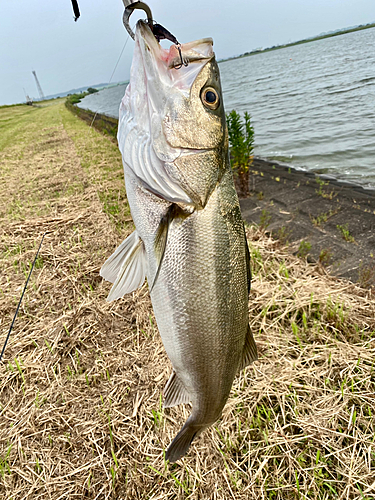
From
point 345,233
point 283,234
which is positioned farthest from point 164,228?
point 345,233

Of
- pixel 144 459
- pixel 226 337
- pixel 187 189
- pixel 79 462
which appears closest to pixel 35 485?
pixel 79 462

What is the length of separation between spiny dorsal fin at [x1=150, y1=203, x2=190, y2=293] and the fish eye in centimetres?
48

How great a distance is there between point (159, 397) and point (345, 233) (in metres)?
3.67

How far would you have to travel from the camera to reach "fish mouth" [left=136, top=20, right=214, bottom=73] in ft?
4.07

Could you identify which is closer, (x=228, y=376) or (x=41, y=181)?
(x=228, y=376)

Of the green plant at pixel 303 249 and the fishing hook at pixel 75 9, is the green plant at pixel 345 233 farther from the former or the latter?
the fishing hook at pixel 75 9

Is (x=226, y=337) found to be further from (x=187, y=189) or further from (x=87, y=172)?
(x=87, y=172)

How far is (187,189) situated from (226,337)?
0.70m

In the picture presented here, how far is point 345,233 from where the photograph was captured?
4.77m

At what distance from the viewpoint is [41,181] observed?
27.9 ft

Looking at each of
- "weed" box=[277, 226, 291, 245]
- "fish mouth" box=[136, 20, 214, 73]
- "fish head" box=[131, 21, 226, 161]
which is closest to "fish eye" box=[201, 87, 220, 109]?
"fish head" box=[131, 21, 226, 161]

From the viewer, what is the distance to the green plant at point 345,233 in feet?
15.3

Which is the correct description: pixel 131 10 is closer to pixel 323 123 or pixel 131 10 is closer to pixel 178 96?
pixel 178 96

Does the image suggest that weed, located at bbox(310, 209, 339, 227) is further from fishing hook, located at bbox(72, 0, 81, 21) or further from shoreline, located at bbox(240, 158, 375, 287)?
fishing hook, located at bbox(72, 0, 81, 21)
